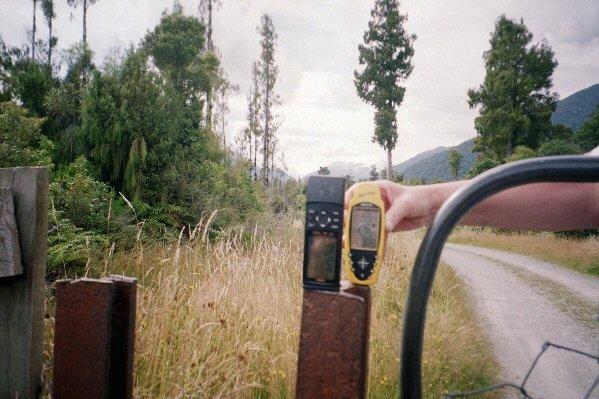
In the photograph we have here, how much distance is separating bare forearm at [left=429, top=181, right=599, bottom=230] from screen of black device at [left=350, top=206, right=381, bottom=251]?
0.89ft

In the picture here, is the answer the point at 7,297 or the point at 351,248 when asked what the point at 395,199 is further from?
the point at 7,297

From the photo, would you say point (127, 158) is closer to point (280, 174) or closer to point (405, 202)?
point (405, 202)

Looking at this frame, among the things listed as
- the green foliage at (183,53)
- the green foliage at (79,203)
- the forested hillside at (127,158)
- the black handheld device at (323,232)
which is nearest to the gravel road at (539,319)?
the black handheld device at (323,232)

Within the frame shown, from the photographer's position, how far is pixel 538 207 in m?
0.93

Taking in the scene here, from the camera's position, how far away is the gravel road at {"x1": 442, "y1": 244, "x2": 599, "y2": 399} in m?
2.86

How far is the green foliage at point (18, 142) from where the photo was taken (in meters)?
6.05

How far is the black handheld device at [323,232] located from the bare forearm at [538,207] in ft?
1.19

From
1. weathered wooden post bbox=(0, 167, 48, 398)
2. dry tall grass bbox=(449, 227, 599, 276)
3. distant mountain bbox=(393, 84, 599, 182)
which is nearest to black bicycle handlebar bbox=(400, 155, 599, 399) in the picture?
weathered wooden post bbox=(0, 167, 48, 398)

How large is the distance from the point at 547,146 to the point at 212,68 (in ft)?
56.0

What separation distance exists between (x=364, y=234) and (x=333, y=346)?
0.88 feet

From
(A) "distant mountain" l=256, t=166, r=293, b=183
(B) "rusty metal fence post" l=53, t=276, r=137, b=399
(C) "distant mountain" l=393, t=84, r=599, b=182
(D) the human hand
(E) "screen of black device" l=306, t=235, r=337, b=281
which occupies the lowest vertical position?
(B) "rusty metal fence post" l=53, t=276, r=137, b=399

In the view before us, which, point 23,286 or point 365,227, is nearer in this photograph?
point 365,227

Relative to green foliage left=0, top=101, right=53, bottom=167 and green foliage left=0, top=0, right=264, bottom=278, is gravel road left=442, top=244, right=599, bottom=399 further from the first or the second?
green foliage left=0, top=101, right=53, bottom=167

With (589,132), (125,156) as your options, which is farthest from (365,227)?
(589,132)
